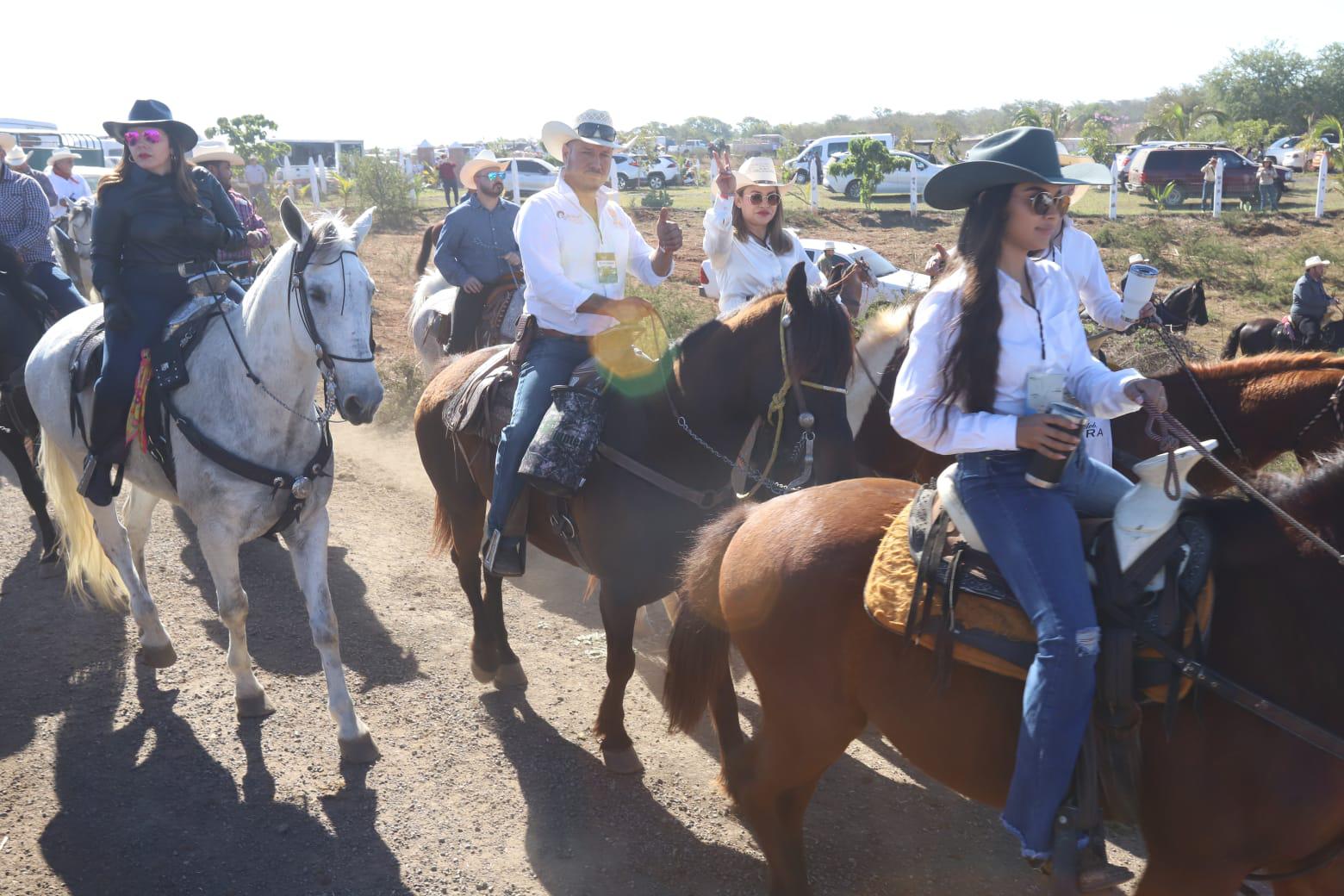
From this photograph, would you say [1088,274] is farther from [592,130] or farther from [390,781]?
[390,781]

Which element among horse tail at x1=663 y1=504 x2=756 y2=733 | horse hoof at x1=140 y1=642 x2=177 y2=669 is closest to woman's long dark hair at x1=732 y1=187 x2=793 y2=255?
horse tail at x1=663 y1=504 x2=756 y2=733

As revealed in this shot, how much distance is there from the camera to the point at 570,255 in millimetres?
4875

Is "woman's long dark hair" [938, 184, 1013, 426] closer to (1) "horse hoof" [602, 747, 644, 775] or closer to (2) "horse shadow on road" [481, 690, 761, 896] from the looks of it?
(2) "horse shadow on road" [481, 690, 761, 896]

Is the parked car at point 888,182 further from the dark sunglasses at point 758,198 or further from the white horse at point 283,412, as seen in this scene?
the white horse at point 283,412

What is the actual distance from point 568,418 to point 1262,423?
3.44 metres

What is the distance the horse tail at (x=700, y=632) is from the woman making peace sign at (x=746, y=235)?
97.8 inches

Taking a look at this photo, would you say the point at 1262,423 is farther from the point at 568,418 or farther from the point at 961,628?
the point at 568,418

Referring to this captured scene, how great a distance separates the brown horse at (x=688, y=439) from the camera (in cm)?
423

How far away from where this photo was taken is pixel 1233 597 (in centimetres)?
269

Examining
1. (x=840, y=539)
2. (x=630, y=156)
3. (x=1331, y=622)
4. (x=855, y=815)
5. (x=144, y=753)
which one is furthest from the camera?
(x=630, y=156)

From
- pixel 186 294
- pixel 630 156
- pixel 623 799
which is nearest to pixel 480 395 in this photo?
pixel 186 294

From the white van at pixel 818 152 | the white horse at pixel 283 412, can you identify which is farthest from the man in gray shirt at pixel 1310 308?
the white van at pixel 818 152

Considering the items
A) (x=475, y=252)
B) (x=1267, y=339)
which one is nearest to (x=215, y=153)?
(x=475, y=252)

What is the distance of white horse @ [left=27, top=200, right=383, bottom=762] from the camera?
4.60 m
